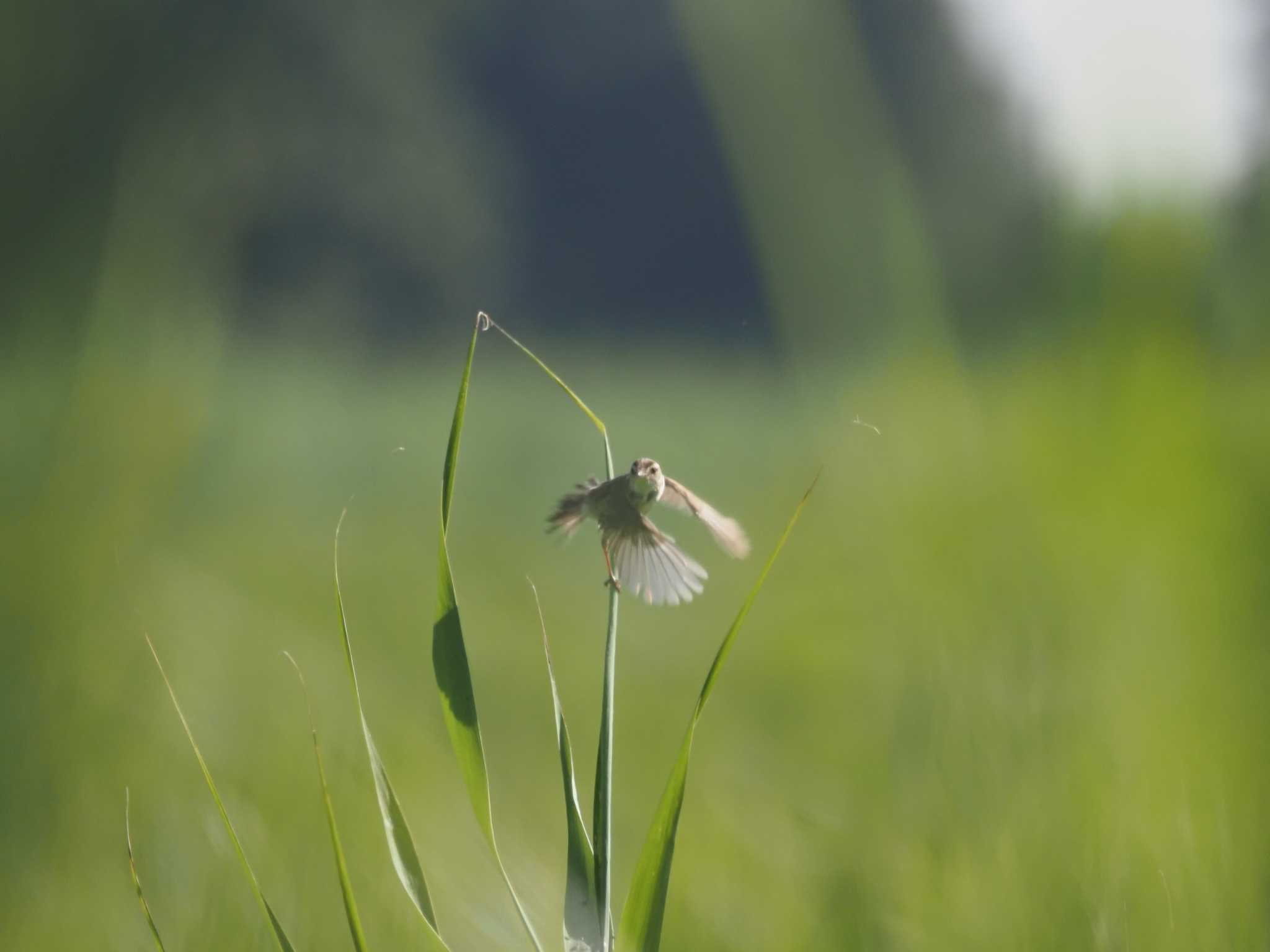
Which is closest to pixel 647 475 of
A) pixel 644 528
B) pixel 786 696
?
pixel 644 528

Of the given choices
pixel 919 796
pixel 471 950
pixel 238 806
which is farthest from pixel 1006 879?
pixel 238 806

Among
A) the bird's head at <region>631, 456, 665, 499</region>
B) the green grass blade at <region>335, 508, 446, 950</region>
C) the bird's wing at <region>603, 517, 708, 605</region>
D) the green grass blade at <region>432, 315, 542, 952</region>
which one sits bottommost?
the green grass blade at <region>335, 508, 446, 950</region>

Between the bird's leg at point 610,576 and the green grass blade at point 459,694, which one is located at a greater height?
the bird's leg at point 610,576

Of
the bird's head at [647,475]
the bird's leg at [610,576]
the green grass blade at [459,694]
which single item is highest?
the bird's head at [647,475]

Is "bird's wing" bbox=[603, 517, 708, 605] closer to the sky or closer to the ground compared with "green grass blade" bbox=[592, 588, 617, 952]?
closer to the sky

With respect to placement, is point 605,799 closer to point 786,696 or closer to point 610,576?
point 610,576
